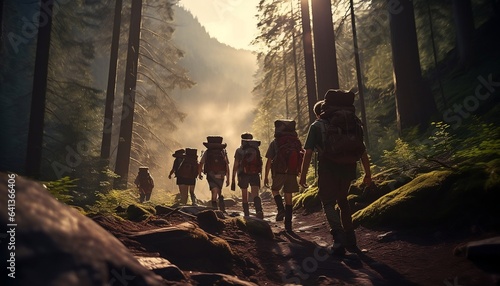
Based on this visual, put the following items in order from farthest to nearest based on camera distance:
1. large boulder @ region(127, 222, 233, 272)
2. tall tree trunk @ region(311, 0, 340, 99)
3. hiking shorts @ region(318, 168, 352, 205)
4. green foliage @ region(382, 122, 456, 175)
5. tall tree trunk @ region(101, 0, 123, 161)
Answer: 1. tall tree trunk @ region(101, 0, 123, 161)
2. tall tree trunk @ region(311, 0, 340, 99)
3. green foliage @ region(382, 122, 456, 175)
4. hiking shorts @ region(318, 168, 352, 205)
5. large boulder @ region(127, 222, 233, 272)

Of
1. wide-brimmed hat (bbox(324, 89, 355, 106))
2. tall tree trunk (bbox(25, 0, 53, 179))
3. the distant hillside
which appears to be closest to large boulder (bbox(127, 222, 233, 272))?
wide-brimmed hat (bbox(324, 89, 355, 106))

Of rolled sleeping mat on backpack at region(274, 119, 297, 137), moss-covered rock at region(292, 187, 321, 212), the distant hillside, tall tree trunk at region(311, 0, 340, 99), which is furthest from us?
the distant hillside

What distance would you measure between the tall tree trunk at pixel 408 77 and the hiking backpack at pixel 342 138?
6919mm

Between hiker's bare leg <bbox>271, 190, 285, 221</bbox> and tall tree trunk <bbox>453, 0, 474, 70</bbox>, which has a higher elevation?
tall tree trunk <bbox>453, 0, 474, 70</bbox>

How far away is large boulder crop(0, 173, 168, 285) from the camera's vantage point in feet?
4.94

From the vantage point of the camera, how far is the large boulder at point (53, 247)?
151cm

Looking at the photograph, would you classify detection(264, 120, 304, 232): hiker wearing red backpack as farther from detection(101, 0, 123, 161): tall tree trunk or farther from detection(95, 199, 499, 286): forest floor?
detection(101, 0, 123, 161): tall tree trunk

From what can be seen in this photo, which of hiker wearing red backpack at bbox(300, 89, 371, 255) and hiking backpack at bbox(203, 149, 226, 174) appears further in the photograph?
hiking backpack at bbox(203, 149, 226, 174)

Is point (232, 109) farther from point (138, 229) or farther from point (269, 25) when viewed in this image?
point (138, 229)

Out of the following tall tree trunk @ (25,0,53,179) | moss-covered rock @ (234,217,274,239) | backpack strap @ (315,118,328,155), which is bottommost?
moss-covered rock @ (234,217,274,239)

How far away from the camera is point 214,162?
9578 millimetres

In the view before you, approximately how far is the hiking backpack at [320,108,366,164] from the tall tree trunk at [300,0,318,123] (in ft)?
34.6

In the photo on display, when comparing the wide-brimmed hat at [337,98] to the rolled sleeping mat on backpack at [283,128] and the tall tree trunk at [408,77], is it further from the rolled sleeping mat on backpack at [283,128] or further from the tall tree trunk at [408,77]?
the tall tree trunk at [408,77]

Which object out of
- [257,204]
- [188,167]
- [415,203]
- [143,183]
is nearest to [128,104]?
[143,183]
